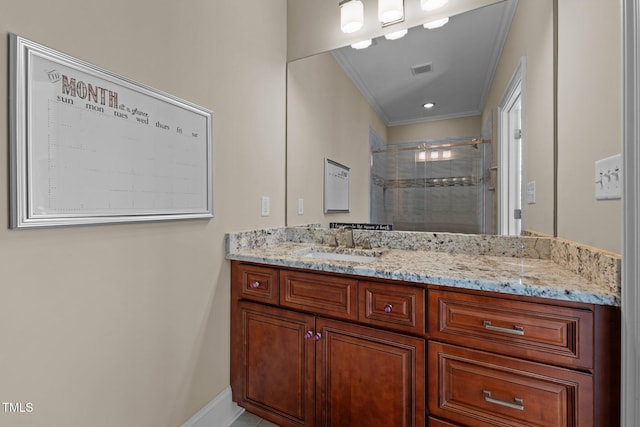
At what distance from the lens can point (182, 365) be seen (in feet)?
4.27

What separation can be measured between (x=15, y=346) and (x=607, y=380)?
1688 millimetres

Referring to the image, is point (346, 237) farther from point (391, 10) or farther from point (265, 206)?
point (391, 10)

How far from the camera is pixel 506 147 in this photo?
146cm

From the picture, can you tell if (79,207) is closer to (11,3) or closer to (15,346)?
(15,346)

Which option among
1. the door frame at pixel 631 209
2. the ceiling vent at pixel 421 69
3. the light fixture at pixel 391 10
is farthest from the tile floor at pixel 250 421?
the light fixture at pixel 391 10

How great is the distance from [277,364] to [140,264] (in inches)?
30.5

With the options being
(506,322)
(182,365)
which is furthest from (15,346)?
(506,322)

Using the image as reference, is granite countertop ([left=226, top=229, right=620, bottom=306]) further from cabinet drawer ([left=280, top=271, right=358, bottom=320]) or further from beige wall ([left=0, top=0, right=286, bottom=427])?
beige wall ([left=0, top=0, right=286, bottom=427])

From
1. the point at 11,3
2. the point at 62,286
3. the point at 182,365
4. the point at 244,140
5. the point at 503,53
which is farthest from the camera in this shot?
the point at 244,140

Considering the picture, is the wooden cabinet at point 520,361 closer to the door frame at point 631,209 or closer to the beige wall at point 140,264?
the door frame at point 631,209

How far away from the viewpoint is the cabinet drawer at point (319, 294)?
120 cm

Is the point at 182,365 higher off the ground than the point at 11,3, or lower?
lower

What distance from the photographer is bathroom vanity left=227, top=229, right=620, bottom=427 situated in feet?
2.77

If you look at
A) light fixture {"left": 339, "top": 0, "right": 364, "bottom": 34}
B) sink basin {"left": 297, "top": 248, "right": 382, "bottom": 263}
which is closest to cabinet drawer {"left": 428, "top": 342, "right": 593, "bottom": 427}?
sink basin {"left": 297, "top": 248, "right": 382, "bottom": 263}
